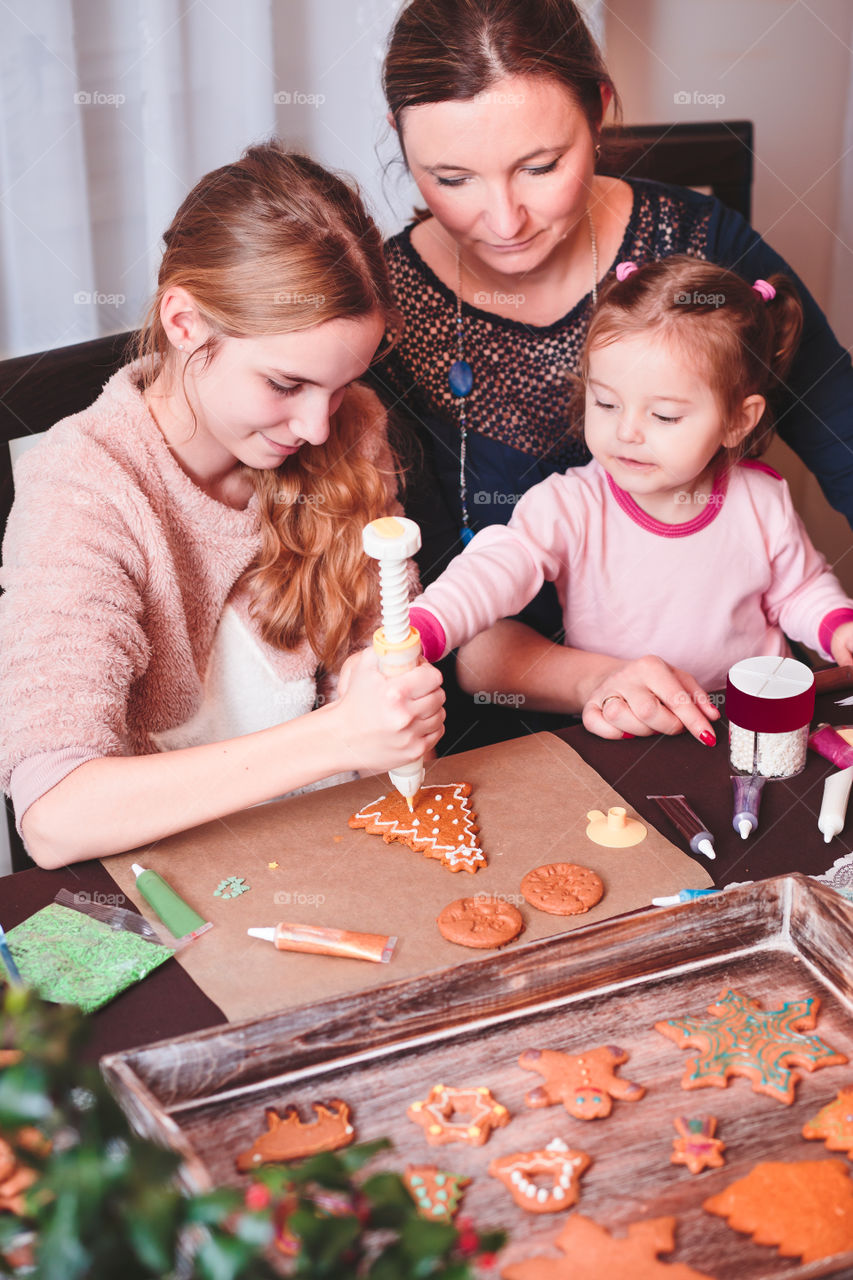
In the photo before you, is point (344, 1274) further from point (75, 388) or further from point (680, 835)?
point (75, 388)

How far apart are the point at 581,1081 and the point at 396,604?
1.32ft

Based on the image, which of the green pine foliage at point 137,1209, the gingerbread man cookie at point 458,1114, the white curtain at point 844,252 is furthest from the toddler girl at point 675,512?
the white curtain at point 844,252

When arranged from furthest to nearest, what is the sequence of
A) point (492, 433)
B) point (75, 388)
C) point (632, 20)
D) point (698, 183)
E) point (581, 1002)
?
point (632, 20)
point (698, 183)
point (492, 433)
point (75, 388)
point (581, 1002)

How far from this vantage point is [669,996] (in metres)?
0.89

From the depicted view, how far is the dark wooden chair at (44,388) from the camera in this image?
4.51 feet

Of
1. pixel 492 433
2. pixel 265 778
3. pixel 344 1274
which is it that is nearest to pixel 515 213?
pixel 492 433

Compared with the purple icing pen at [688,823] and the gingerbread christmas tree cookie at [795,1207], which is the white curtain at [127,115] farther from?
the gingerbread christmas tree cookie at [795,1207]

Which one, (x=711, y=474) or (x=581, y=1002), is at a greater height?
(x=711, y=474)

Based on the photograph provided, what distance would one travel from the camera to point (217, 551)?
1.41 m

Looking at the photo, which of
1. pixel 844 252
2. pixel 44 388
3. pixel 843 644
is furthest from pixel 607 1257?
pixel 844 252

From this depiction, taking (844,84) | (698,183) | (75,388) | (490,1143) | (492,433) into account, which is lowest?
(490,1143)

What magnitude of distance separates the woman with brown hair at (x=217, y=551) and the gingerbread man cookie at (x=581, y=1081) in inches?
13.6

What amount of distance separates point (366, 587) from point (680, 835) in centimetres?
57

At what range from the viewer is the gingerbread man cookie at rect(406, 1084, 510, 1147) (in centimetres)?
78
